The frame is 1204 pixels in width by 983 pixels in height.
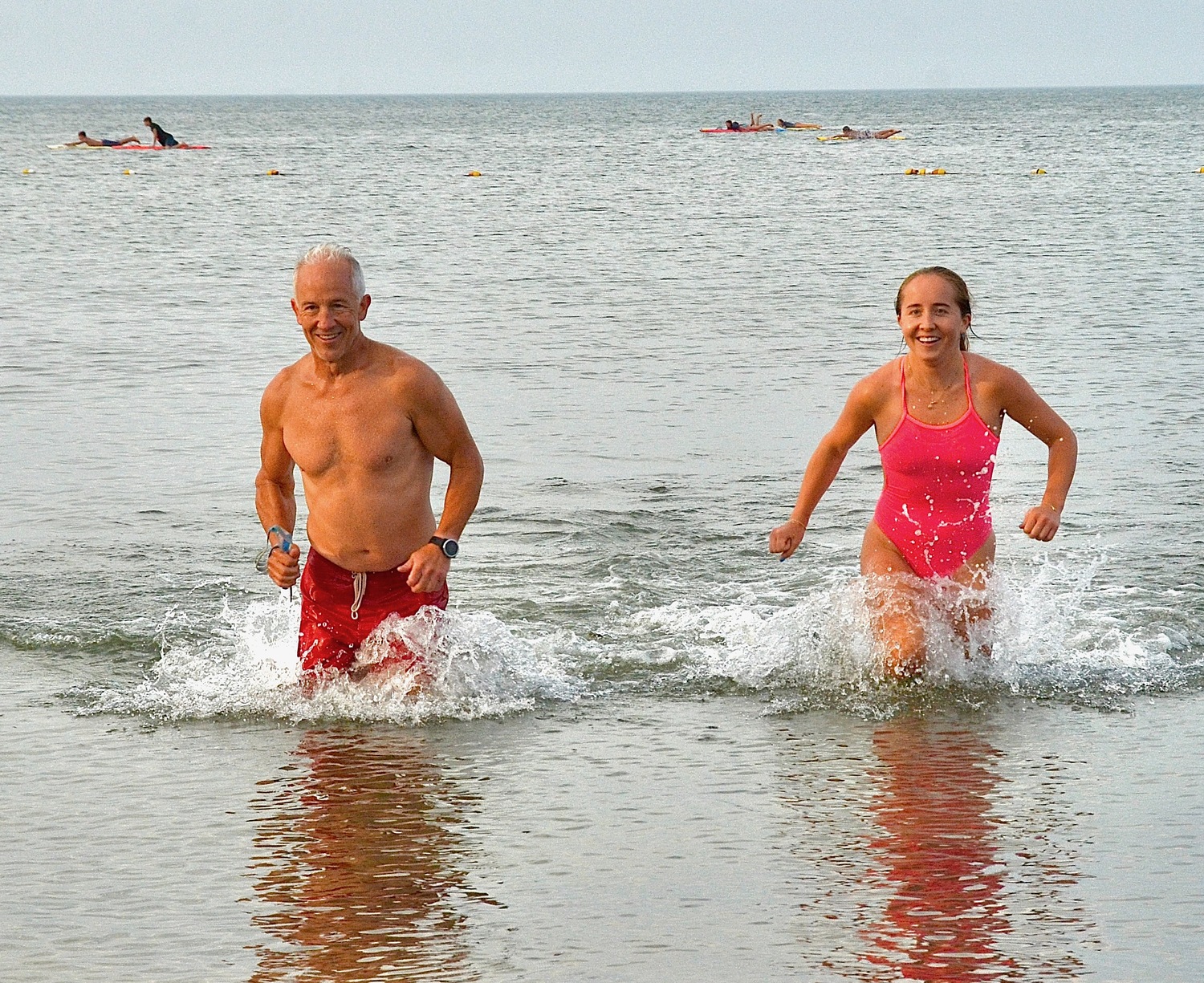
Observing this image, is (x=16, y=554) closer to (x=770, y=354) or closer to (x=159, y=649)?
(x=159, y=649)

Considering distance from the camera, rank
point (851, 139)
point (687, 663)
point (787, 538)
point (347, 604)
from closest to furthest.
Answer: point (347, 604)
point (787, 538)
point (687, 663)
point (851, 139)

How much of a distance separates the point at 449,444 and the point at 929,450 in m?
1.78

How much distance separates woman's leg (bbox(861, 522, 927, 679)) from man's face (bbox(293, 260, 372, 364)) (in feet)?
7.06

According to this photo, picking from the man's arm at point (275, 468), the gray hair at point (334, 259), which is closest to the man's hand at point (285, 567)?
the man's arm at point (275, 468)

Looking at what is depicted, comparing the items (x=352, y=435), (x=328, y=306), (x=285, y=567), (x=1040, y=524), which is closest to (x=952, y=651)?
(x=1040, y=524)

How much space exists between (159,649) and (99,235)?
26005 mm

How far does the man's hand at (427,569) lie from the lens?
598cm

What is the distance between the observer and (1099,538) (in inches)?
365

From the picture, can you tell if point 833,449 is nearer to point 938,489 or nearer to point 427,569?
point 938,489

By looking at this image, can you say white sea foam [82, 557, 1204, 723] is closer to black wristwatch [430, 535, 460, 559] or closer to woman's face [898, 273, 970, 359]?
black wristwatch [430, 535, 460, 559]

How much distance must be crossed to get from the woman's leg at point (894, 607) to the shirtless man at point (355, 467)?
1606 millimetres

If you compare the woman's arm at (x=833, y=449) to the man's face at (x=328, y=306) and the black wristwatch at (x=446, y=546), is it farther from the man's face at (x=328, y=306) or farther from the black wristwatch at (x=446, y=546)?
the man's face at (x=328, y=306)

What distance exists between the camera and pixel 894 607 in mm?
6770

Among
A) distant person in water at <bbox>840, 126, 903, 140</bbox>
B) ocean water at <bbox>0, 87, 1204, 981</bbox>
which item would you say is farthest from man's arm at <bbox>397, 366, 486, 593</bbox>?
distant person in water at <bbox>840, 126, 903, 140</bbox>
